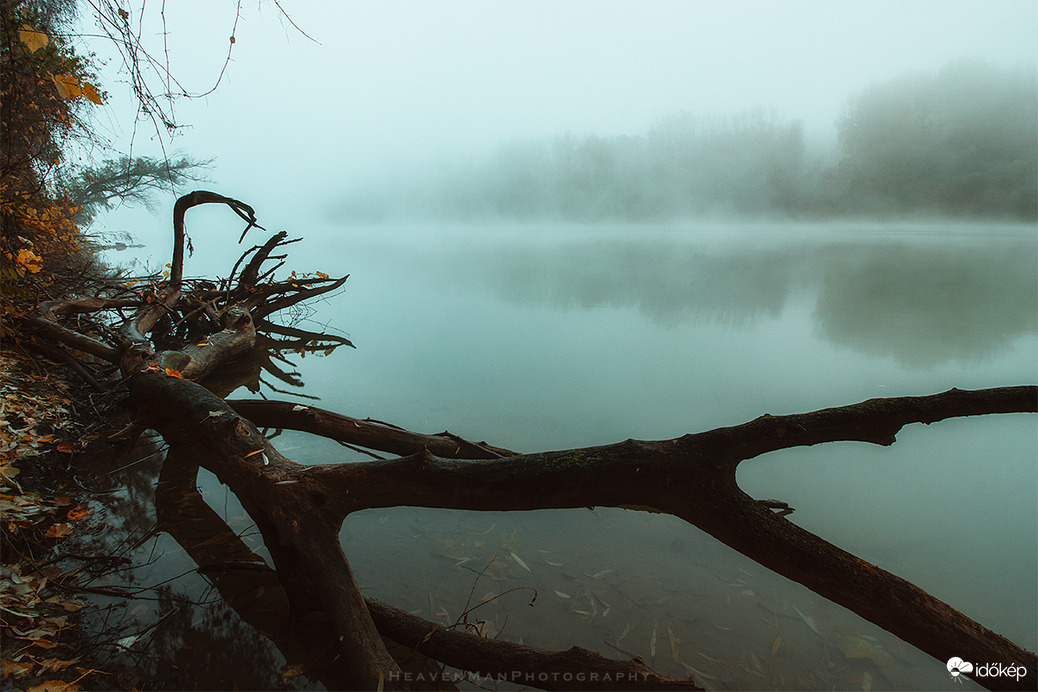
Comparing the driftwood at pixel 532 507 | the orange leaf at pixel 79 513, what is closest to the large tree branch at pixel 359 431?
the driftwood at pixel 532 507

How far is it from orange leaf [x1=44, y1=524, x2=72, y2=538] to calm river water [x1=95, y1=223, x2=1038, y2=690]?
16.4 inches

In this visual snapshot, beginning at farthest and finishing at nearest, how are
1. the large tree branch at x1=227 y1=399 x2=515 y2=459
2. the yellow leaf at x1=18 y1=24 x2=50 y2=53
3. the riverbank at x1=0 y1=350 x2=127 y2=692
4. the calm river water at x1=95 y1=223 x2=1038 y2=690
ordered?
the large tree branch at x1=227 y1=399 x2=515 y2=459 < the calm river water at x1=95 y1=223 x2=1038 y2=690 < the riverbank at x1=0 y1=350 x2=127 y2=692 < the yellow leaf at x1=18 y1=24 x2=50 y2=53

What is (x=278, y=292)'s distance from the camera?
19.9ft

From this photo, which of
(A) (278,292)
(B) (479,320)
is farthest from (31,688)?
(B) (479,320)

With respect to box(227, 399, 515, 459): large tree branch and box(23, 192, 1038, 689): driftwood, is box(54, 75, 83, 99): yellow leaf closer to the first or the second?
box(23, 192, 1038, 689): driftwood

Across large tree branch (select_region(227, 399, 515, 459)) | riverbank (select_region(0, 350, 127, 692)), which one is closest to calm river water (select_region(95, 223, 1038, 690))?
large tree branch (select_region(227, 399, 515, 459))

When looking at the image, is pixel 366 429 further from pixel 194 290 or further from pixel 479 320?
pixel 479 320

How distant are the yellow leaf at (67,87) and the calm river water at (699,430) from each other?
1.57 m

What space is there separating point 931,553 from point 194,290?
5999mm

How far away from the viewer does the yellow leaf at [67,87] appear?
1228mm

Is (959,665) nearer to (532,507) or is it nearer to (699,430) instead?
(532,507)

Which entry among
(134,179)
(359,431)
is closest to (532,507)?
(359,431)

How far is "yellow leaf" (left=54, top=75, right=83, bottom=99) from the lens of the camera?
4.03 feet

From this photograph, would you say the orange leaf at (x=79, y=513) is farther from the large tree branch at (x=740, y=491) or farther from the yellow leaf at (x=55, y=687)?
the large tree branch at (x=740, y=491)
